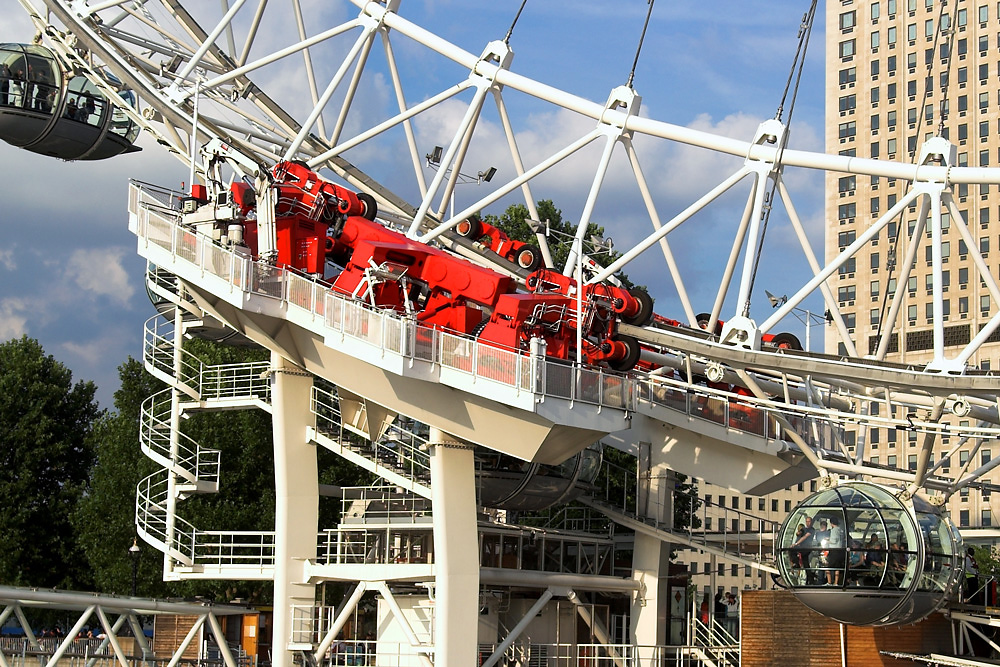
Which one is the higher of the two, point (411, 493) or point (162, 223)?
point (162, 223)

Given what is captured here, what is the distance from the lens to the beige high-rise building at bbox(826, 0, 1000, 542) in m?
109

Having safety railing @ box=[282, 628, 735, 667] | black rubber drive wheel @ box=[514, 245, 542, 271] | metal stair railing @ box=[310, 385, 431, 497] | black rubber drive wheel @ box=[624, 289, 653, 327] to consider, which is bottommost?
safety railing @ box=[282, 628, 735, 667]

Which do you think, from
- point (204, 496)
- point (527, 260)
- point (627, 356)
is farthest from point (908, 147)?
point (627, 356)

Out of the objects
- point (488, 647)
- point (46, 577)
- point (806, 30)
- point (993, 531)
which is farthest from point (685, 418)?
point (993, 531)

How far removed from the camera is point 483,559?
41.8 m

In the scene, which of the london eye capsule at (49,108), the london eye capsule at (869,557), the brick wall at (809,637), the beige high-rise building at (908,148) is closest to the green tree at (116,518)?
the london eye capsule at (49,108)

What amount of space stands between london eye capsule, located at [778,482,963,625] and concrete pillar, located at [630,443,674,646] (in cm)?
827

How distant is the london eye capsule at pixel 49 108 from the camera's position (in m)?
45.0

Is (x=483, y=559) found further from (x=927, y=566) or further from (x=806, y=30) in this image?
(x=806, y=30)

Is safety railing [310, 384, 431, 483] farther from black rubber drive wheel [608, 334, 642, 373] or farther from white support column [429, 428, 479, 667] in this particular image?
black rubber drive wheel [608, 334, 642, 373]

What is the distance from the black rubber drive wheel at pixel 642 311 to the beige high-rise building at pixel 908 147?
73.3 meters

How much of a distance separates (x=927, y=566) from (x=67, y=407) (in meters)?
47.7

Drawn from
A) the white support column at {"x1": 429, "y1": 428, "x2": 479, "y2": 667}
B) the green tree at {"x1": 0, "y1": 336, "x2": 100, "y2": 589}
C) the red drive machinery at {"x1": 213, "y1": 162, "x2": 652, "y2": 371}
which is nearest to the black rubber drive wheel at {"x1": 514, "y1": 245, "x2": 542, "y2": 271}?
the red drive machinery at {"x1": 213, "y1": 162, "x2": 652, "y2": 371}

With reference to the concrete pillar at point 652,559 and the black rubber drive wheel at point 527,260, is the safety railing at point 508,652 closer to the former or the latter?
the concrete pillar at point 652,559
